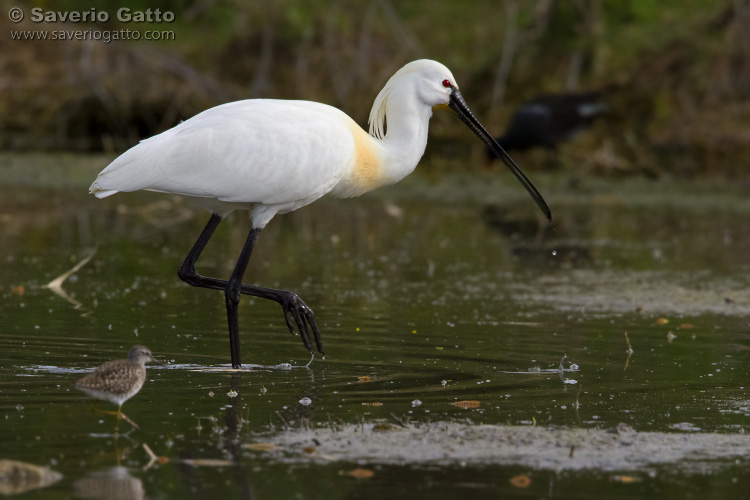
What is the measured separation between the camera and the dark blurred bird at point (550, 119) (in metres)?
17.8

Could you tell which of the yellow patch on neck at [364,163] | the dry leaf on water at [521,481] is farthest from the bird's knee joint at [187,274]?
the dry leaf on water at [521,481]

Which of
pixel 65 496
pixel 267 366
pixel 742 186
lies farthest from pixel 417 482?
pixel 742 186

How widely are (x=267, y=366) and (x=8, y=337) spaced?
1637mm

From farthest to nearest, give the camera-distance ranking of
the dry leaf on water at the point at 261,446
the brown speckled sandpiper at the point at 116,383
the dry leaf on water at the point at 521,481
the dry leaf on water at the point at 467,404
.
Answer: the dry leaf on water at the point at 467,404 → the brown speckled sandpiper at the point at 116,383 → the dry leaf on water at the point at 261,446 → the dry leaf on water at the point at 521,481

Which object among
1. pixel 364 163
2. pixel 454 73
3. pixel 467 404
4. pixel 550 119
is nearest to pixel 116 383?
pixel 467 404

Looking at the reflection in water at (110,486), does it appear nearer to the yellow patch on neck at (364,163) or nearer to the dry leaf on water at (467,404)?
the dry leaf on water at (467,404)

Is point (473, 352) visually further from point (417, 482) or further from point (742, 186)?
point (742, 186)

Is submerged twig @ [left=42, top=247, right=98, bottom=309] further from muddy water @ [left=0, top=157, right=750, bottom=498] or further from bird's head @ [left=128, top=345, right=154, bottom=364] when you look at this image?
bird's head @ [left=128, top=345, right=154, bottom=364]

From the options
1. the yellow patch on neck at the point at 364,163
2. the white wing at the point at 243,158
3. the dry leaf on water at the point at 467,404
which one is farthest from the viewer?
the yellow patch on neck at the point at 364,163

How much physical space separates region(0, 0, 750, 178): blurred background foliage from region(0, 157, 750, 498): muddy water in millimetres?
4394

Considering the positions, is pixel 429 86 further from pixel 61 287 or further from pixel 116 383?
pixel 61 287

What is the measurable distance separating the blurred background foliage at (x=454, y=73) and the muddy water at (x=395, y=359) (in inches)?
173

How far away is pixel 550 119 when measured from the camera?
18.0 metres

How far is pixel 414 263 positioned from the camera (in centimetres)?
1175
